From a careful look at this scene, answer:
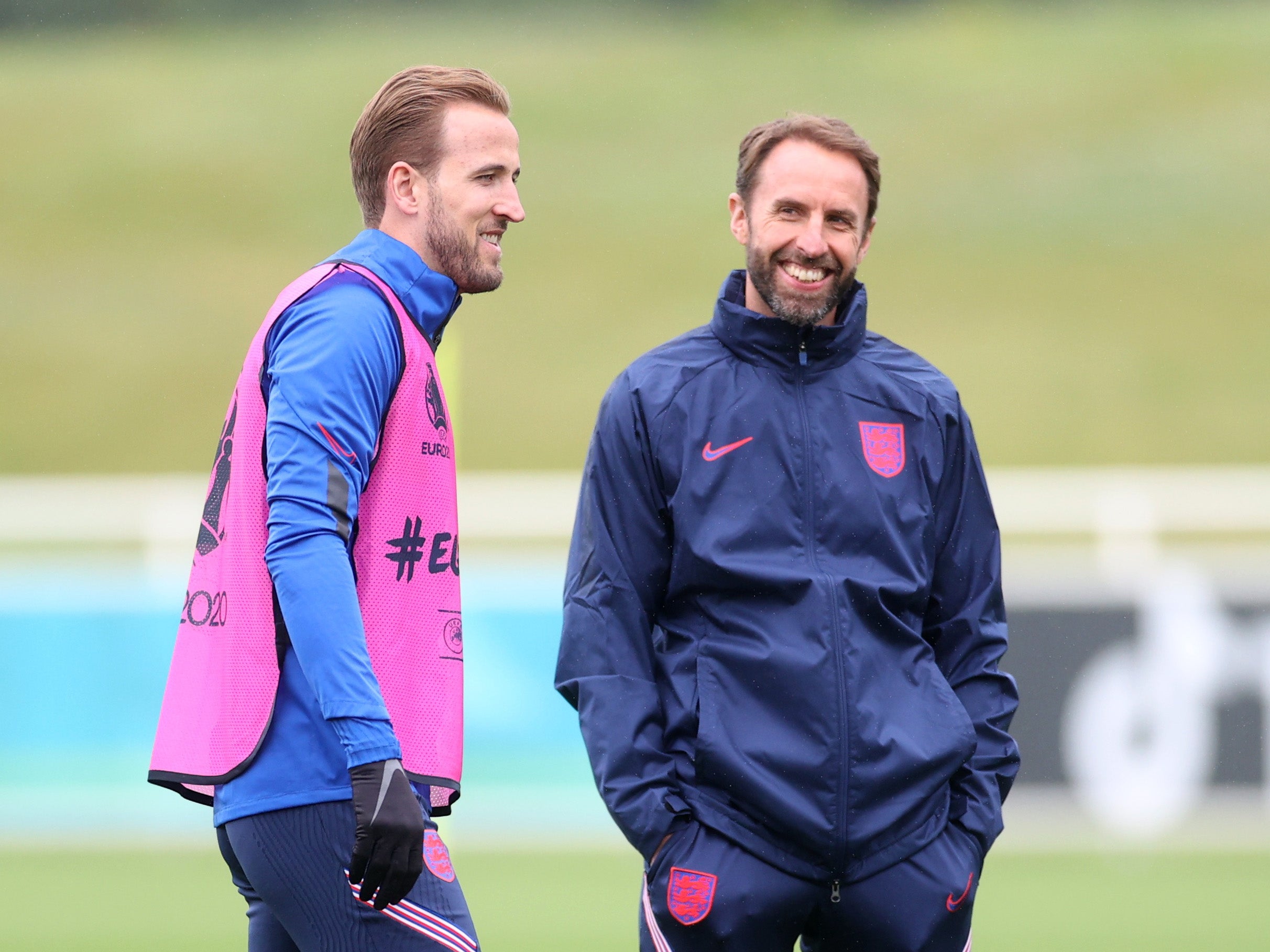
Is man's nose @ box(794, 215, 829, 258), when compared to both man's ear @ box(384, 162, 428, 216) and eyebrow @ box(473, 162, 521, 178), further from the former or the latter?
man's ear @ box(384, 162, 428, 216)

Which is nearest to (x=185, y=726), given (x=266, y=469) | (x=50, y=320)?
(x=266, y=469)

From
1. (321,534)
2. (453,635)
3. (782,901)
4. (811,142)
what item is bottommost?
(782,901)

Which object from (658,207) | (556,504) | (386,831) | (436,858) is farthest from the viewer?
(658,207)

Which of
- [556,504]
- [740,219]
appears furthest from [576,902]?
[740,219]

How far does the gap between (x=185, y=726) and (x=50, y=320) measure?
686 inches

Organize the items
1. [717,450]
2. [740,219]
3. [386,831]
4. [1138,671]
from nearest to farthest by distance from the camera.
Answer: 1. [386,831]
2. [717,450]
3. [740,219]
4. [1138,671]

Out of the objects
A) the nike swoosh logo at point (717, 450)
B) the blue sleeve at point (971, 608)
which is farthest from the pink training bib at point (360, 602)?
the blue sleeve at point (971, 608)

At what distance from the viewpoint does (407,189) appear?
2.75 metres

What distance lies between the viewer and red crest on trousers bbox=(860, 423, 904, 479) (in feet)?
9.80

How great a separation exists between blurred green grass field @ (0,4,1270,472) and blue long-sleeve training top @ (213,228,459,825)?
42.9 feet

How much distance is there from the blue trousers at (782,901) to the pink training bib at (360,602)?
0.43 metres

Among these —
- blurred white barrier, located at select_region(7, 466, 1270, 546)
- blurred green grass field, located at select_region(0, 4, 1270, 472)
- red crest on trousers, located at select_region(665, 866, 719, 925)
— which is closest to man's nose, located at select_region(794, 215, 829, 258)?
red crest on trousers, located at select_region(665, 866, 719, 925)

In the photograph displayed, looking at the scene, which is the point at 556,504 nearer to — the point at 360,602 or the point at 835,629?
the point at 835,629

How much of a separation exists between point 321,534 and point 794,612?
2.63 ft
